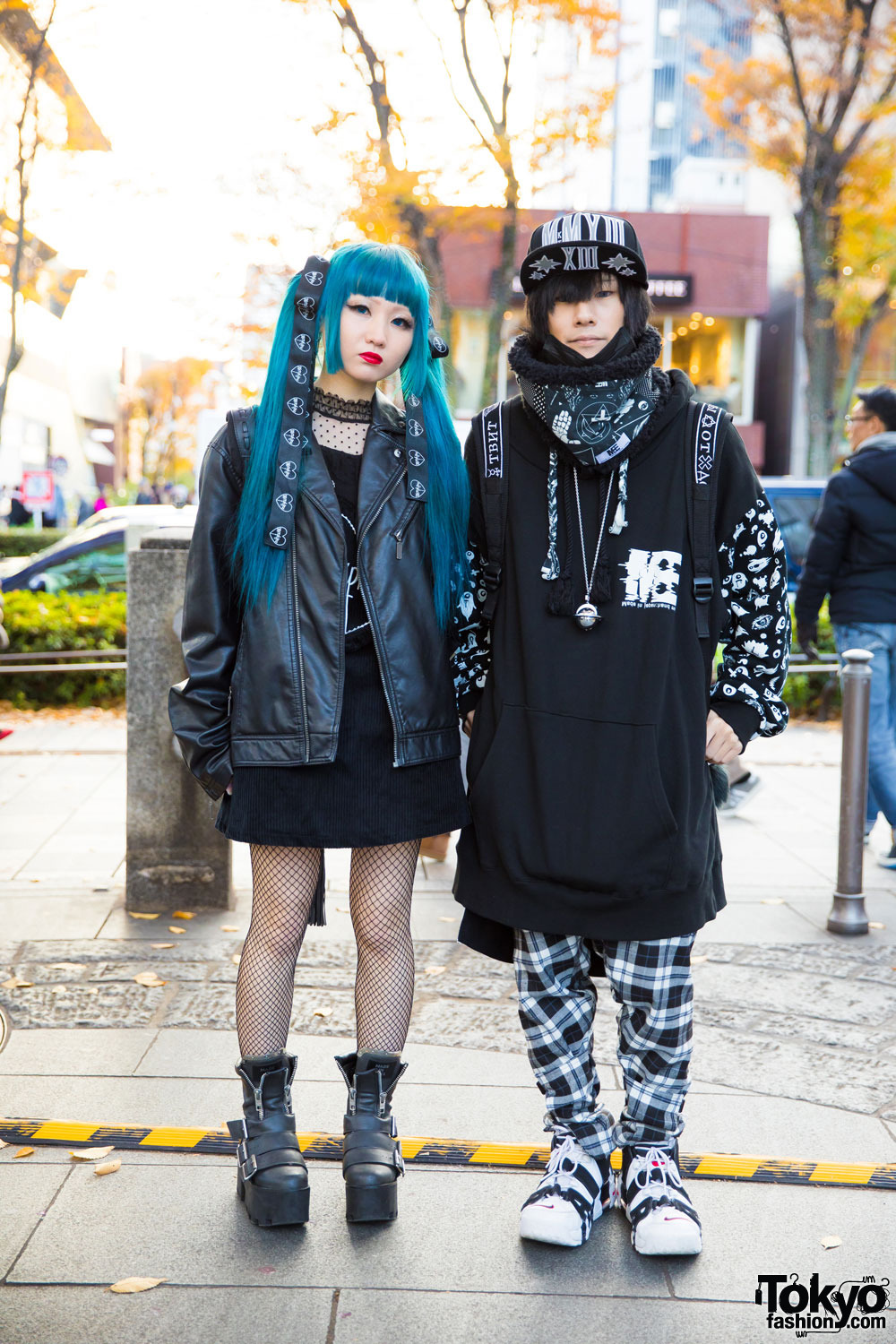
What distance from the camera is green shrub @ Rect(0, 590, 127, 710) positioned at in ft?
32.8

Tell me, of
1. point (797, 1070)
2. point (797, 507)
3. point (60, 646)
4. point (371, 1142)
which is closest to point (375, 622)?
point (371, 1142)

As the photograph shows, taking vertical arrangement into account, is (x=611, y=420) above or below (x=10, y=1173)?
above

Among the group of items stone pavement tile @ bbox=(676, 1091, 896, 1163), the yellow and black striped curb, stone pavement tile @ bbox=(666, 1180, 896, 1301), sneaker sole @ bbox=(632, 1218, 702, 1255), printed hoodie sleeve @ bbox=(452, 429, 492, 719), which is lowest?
stone pavement tile @ bbox=(676, 1091, 896, 1163)

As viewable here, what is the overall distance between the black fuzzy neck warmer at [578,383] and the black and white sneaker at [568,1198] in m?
1.14

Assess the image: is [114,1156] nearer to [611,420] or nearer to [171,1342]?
[171,1342]

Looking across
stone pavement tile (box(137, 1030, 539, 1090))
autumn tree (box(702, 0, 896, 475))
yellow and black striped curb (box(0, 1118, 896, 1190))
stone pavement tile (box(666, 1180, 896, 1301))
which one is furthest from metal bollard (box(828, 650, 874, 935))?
autumn tree (box(702, 0, 896, 475))

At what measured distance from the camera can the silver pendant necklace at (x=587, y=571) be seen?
7.78 ft

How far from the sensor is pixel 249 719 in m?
2.51

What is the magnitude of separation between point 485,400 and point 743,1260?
13753mm

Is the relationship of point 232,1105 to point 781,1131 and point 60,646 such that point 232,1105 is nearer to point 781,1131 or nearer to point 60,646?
point 781,1131

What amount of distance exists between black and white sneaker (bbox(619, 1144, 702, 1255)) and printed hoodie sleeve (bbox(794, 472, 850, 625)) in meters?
3.56

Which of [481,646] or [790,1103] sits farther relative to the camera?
[790,1103]

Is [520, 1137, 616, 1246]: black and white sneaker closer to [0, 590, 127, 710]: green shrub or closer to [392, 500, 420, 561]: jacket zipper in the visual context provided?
[392, 500, 420, 561]: jacket zipper

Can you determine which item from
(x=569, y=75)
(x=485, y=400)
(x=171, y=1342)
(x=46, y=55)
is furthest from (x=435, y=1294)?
(x=569, y=75)
